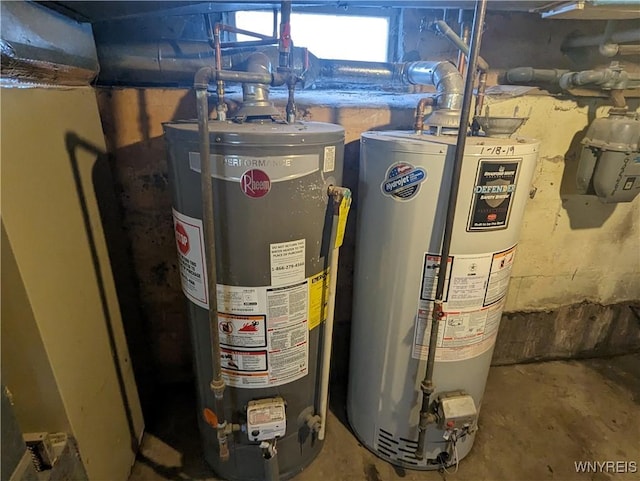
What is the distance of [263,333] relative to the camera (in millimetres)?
1081

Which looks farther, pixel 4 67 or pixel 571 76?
pixel 571 76

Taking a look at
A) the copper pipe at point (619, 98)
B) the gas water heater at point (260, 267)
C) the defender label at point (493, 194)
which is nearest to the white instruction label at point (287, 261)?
the gas water heater at point (260, 267)

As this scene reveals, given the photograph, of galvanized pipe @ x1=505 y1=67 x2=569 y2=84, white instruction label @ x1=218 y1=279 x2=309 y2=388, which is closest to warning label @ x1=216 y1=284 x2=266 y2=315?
white instruction label @ x1=218 y1=279 x2=309 y2=388

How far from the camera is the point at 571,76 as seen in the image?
1479 millimetres

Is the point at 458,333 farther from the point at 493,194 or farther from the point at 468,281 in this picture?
the point at 493,194

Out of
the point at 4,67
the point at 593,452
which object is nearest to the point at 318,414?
the point at 593,452

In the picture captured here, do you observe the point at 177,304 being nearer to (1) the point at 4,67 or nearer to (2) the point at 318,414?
(2) the point at 318,414

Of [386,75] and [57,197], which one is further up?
[386,75]

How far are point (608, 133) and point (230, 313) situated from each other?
1.51 metres

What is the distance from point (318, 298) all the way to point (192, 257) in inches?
15.1

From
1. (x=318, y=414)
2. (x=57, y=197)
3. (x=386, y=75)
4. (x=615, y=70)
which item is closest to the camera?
(x=57, y=197)

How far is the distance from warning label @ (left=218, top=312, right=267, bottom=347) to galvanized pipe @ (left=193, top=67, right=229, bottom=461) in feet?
0.10

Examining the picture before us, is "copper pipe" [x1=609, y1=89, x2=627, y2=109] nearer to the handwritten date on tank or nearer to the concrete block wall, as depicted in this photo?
the concrete block wall

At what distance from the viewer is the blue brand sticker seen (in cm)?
106
